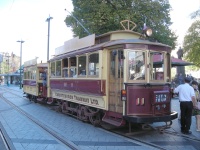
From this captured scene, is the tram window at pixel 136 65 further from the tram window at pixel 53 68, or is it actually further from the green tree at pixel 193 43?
the green tree at pixel 193 43

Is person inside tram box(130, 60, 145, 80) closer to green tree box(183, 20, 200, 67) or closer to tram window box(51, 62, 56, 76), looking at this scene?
tram window box(51, 62, 56, 76)

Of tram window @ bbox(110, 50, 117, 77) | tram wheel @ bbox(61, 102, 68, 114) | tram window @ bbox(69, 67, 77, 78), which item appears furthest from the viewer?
tram wheel @ bbox(61, 102, 68, 114)

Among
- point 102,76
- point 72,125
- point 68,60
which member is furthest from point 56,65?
point 102,76

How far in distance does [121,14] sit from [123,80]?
1286 cm

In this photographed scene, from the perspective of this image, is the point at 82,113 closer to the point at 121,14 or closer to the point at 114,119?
the point at 114,119

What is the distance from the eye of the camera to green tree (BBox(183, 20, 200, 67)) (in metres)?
38.5

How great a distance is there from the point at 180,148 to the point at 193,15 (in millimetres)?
33013

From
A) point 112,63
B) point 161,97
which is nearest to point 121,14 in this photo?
point 112,63

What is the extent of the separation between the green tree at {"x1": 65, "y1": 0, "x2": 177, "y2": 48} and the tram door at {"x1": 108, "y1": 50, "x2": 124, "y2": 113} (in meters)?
11.6

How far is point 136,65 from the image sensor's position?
8266 millimetres

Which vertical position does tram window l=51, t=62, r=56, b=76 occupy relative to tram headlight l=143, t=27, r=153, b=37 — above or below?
below

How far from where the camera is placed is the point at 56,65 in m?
13.8

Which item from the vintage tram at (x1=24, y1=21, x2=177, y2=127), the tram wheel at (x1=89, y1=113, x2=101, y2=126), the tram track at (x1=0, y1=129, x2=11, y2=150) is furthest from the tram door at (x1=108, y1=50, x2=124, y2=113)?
the tram track at (x1=0, y1=129, x2=11, y2=150)

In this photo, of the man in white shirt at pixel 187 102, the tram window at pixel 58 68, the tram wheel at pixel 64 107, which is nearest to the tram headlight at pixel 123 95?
the man in white shirt at pixel 187 102
